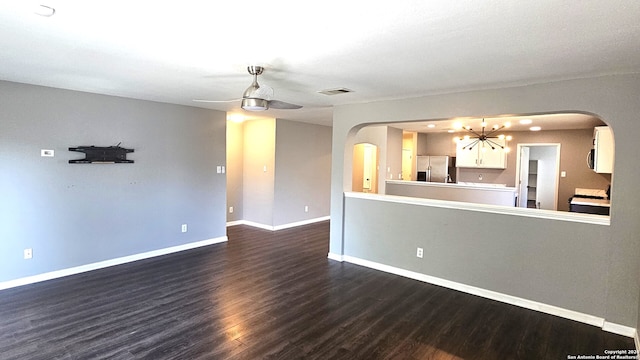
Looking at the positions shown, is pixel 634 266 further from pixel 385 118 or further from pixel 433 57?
pixel 385 118

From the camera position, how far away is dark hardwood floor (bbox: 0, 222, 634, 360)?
8.83ft

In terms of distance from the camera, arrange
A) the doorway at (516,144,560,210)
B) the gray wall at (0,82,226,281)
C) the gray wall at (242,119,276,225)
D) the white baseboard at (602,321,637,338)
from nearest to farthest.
Result: the white baseboard at (602,321,637,338), the gray wall at (0,82,226,281), the gray wall at (242,119,276,225), the doorway at (516,144,560,210)

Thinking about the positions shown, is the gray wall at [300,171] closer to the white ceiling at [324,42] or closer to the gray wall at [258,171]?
the gray wall at [258,171]

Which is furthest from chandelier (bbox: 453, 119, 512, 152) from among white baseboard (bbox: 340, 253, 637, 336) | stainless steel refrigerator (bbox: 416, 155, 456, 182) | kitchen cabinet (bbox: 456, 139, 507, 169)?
white baseboard (bbox: 340, 253, 637, 336)

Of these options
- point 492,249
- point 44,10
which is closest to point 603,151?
point 492,249

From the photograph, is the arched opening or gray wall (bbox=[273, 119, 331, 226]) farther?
gray wall (bbox=[273, 119, 331, 226])

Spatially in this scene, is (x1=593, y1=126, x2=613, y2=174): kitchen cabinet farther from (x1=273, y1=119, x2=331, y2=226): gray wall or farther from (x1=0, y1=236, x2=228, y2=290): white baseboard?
(x1=0, y1=236, x2=228, y2=290): white baseboard

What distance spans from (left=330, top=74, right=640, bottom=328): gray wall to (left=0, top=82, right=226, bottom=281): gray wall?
297 centimetres

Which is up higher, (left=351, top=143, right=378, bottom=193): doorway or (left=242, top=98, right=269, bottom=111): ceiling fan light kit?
(left=242, top=98, right=269, bottom=111): ceiling fan light kit

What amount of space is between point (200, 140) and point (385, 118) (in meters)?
3.09

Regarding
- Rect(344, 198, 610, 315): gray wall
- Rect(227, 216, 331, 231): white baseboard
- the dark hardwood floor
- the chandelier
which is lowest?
the dark hardwood floor

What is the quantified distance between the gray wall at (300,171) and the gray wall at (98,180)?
1.40 metres

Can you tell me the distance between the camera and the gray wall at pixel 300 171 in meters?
7.03

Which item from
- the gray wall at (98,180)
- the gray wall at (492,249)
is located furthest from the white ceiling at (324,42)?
the gray wall at (492,249)
